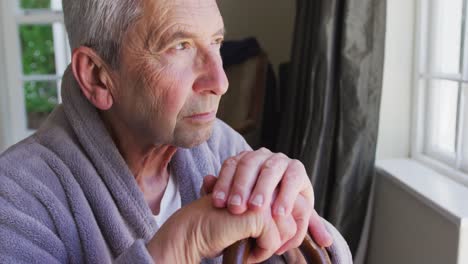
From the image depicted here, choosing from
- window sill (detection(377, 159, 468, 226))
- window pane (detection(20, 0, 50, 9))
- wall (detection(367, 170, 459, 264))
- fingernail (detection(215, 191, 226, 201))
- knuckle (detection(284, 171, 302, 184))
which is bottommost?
wall (detection(367, 170, 459, 264))

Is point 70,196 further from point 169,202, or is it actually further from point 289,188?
point 289,188

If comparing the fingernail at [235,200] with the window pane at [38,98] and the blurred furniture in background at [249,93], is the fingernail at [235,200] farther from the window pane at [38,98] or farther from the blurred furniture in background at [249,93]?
the window pane at [38,98]

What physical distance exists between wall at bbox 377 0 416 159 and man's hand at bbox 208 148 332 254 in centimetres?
106

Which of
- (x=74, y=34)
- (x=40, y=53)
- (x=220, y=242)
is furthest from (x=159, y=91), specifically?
(x=40, y=53)

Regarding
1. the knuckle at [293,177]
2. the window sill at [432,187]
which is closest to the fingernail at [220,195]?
the knuckle at [293,177]

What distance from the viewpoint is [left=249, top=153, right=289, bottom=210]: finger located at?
68 cm

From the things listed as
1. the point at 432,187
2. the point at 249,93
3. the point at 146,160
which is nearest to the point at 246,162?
the point at 146,160

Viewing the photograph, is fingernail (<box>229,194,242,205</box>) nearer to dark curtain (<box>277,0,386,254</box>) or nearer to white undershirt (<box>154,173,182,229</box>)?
white undershirt (<box>154,173,182,229</box>)

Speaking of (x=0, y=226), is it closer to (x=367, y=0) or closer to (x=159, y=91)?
(x=159, y=91)

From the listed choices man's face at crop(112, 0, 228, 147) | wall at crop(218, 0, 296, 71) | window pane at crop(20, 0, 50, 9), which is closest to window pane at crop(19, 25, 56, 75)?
window pane at crop(20, 0, 50, 9)

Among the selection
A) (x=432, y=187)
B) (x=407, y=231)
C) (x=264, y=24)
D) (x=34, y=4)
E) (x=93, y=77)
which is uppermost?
(x=34, y=4)

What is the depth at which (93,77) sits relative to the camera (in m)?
0.94

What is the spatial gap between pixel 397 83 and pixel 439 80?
138 millimetres

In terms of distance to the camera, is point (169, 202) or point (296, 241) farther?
point (169, 202)
